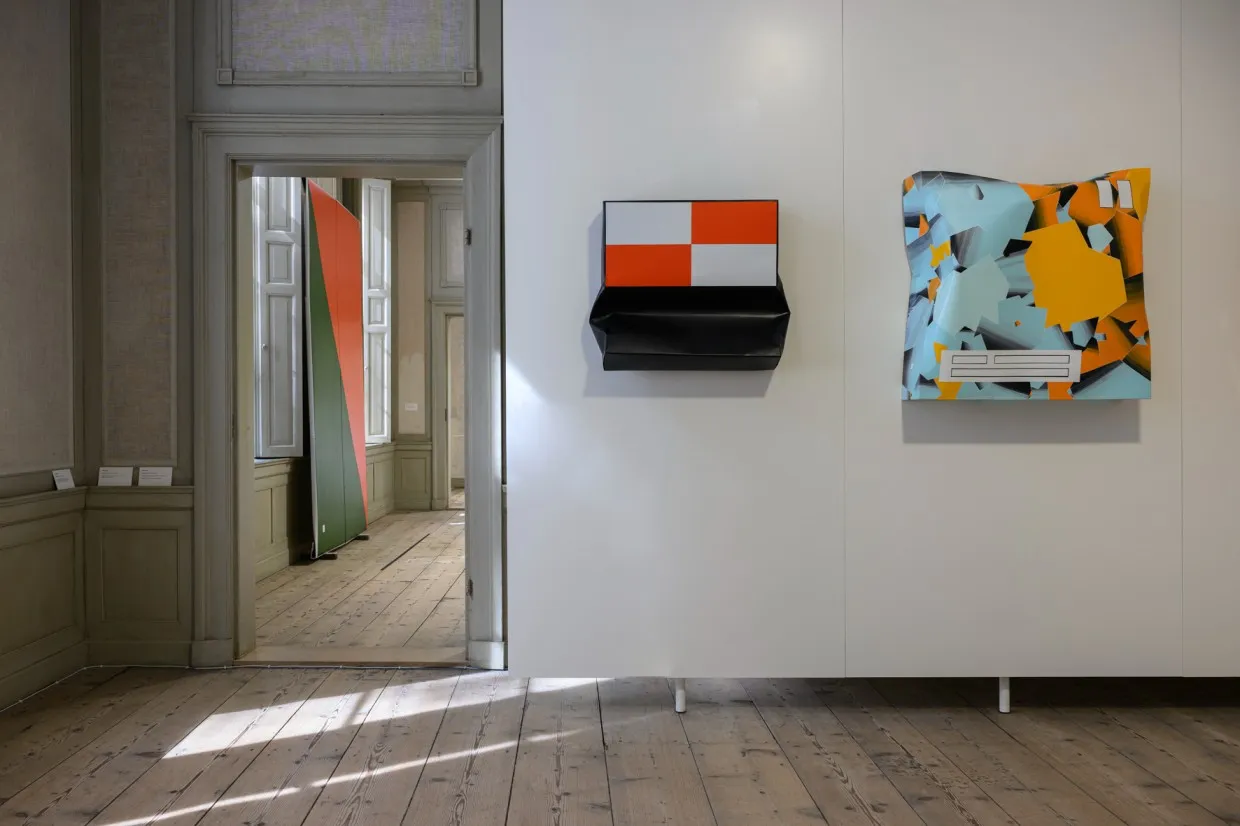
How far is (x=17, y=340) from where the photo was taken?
Answer: 3328mm

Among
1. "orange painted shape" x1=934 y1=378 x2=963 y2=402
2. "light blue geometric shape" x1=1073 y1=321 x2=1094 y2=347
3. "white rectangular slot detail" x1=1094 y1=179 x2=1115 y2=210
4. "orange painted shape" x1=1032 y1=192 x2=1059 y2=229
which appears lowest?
"orange painted shape" x1=934 y1=378 x2=963 y2=402

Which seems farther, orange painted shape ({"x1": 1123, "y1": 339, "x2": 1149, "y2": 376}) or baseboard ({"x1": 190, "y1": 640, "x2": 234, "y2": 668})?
baseboard ({"x1": 190, "y1": 640, "x2": 234, "y2": 668})

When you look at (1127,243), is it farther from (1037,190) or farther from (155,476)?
(155,476)

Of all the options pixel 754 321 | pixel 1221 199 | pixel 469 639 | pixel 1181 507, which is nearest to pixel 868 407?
pixel 754 321

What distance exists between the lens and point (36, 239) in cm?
344

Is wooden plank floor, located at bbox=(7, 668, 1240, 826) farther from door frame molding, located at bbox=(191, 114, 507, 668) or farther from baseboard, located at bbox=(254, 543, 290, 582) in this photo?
baseboard, located at bbox=(254, 543, 290, 582)

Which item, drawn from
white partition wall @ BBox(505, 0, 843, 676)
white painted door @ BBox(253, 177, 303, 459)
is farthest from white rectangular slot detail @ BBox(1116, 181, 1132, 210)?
white painted door @ BBox(253, 177, 303, 459)

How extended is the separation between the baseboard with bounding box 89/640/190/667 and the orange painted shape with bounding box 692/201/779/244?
2764mm

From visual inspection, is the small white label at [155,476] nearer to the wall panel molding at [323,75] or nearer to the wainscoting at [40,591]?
the wainscoting at [40,591]

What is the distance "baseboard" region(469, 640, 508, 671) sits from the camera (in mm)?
3709

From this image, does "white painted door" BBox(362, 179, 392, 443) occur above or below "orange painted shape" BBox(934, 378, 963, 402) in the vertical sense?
above

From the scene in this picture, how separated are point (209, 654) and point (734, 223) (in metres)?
2.80

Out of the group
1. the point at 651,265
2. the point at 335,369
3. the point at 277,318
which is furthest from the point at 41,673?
the point at 335,369

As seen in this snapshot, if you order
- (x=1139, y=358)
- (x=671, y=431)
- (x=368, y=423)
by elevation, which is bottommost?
(x=368, y=423)
